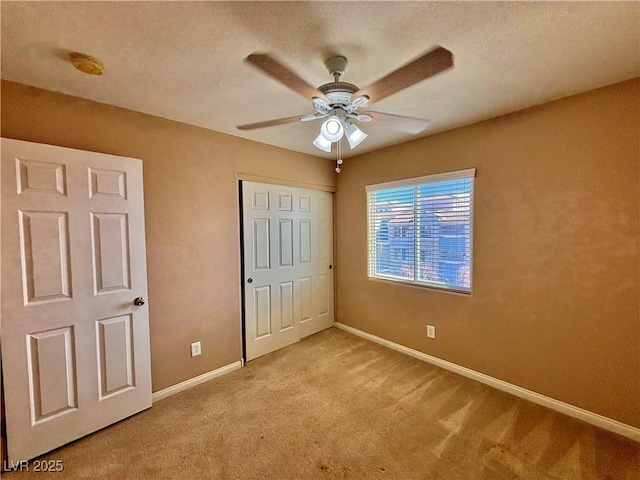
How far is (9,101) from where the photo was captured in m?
1.69

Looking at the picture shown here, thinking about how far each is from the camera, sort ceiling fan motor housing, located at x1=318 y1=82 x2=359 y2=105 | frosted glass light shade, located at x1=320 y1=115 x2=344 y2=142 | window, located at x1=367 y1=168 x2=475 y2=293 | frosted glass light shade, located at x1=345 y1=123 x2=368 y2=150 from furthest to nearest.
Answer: window, located at x1=367 y1=168 x2=475 y2=293 < frosted glass light shade, located at x1=345 y1=123 x2=368 y2=150 < frosted glass light shade, located at x1=320 y1=115 x2=344 y2=142 < ceiling fan motor housing, located at x1=318 y1=82 x2=359 y2=105

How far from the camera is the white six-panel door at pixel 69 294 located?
162 centimetres

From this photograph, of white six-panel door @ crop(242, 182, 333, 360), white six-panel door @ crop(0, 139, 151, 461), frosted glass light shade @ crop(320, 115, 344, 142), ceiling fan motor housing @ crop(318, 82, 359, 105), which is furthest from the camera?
white six-panel door @ crop(242, 182, 333, 360)

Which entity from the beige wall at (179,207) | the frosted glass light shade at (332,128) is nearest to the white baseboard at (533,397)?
the beige wall at (179,207)

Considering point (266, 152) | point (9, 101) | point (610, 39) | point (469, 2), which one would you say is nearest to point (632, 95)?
point (610, 39)

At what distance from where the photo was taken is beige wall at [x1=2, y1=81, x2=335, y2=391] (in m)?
1.89

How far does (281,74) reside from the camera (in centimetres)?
120

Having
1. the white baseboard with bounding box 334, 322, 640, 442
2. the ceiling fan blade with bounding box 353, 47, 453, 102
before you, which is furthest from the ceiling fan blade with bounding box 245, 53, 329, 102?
the white baseboard with bounding box 334, 322, 640, 442

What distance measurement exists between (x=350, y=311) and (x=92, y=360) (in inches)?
107

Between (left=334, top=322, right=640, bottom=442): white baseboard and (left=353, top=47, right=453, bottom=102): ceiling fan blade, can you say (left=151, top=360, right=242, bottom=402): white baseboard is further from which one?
(left=353, top=47, right=453, bottom=102): ceiling fan blade

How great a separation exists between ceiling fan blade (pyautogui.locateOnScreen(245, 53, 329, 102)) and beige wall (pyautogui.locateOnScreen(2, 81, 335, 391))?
1.47 metres

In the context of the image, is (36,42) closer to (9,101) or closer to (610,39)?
(9,101)

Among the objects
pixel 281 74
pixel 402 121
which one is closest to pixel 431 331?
pixel 402 121

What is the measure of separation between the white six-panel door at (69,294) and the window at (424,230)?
2459 mm
